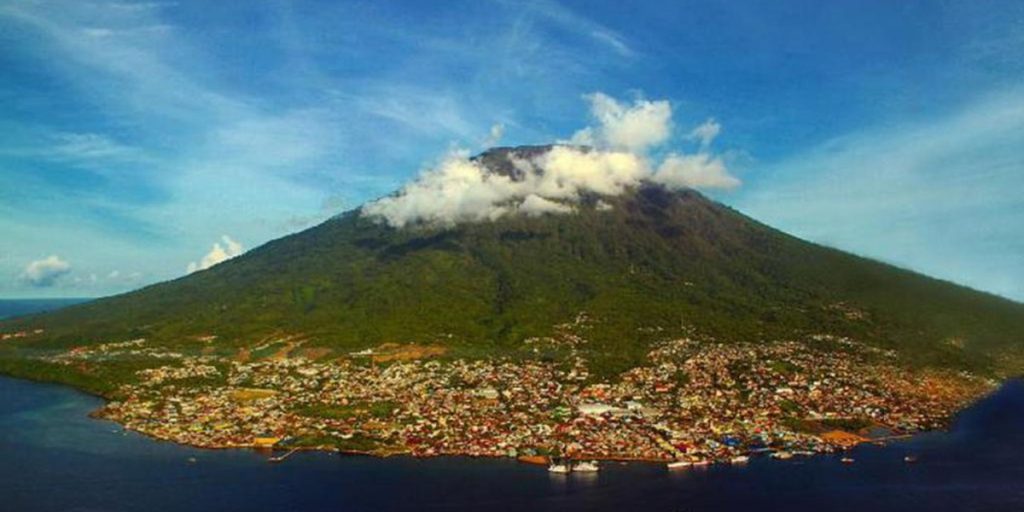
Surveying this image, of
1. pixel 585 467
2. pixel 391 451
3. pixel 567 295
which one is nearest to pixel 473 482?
pixel 585 467

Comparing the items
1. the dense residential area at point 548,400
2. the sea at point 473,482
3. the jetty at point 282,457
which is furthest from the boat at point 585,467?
the jetty at point 282,457

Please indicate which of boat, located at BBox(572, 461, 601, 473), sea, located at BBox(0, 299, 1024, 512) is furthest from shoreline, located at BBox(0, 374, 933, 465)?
boat, located at BBox(572, 461, 601, 473)

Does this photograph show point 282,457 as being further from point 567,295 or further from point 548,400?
point 567,295


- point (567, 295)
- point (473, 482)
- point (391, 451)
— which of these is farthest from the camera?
point (567, 295)

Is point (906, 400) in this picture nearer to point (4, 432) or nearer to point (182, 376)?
point (182, 376)

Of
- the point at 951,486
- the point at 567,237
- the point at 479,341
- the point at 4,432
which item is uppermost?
the point at 567,237

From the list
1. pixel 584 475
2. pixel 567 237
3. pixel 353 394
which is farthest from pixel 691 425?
pixel 567 237

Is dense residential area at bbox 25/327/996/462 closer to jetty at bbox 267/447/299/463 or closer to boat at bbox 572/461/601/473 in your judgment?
jetty at bbox 267/447/299/463
